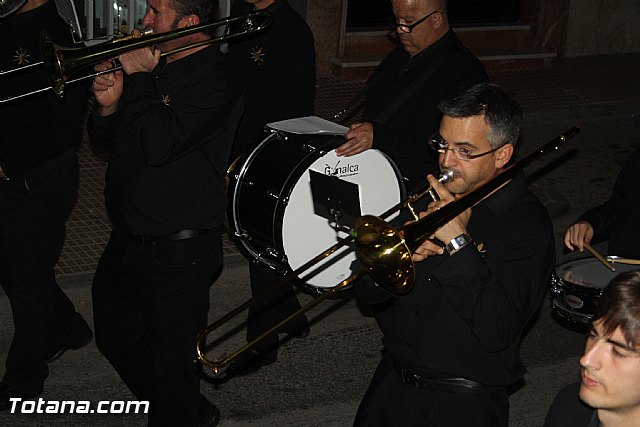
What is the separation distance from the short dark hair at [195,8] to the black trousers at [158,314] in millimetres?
973

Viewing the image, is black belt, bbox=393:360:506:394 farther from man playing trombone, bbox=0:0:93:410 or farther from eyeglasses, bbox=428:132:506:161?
man playing trombone, bbox=0:0:93:410

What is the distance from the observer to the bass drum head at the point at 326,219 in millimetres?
5164

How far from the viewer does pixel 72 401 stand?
5.49 m

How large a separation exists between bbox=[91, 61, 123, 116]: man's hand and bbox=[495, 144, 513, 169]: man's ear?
186 centimetres

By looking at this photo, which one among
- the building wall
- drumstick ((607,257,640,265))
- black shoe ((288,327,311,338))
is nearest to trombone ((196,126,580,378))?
drumstick ((607,257,640,265))

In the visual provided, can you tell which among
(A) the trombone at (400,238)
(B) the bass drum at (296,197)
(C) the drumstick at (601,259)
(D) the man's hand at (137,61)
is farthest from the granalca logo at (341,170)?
(A) the trombone at (400,238)

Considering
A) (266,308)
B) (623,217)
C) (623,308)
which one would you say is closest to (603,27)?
(266,308)

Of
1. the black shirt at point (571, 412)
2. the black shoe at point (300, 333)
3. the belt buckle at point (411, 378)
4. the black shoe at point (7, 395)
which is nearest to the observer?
the black shirt at point (571, 412)

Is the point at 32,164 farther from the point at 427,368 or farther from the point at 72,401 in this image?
the point at 427,368

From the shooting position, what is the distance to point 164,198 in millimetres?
4559

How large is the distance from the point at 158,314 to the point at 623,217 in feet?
7.10

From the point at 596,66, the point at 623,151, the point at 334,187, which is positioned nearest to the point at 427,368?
the point at 334,187

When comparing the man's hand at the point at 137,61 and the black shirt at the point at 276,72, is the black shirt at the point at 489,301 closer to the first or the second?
the man's hand at the point at 137,61

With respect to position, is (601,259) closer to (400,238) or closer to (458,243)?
(458,243)
